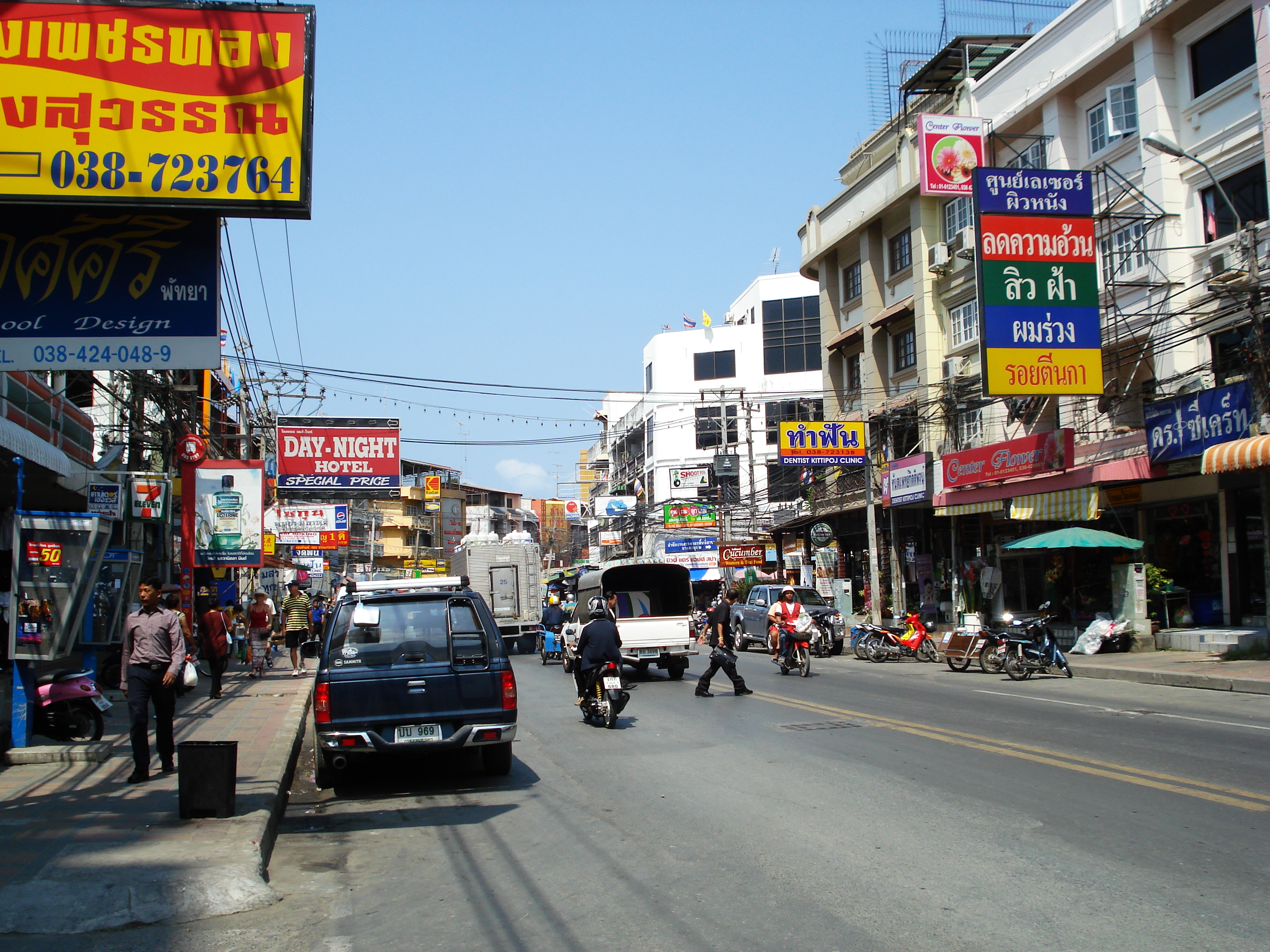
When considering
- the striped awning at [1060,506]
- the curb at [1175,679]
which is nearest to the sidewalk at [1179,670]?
the curb at [1175,679]

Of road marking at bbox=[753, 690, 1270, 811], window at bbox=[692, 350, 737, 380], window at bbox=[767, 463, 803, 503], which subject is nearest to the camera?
road marking at bbox=[753, 690, 1270, 811]

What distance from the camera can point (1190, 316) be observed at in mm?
22547

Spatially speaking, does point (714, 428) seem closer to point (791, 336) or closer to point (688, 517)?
point (791, 336)

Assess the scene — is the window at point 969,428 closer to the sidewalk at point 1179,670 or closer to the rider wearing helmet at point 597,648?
the sidewalk at point 1179,670

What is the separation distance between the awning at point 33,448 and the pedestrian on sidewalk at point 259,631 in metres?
6.64

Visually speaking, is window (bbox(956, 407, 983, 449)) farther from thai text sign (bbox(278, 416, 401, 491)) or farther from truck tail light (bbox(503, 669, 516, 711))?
truck tail light (bbox(503, 669, 516, 711))

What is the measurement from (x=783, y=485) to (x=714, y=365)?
16713 mm

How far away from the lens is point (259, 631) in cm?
2314

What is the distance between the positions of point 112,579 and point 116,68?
1072 cm

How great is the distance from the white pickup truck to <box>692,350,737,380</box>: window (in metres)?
42.7

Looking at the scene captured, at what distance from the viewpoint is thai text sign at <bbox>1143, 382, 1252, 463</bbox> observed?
1947cm

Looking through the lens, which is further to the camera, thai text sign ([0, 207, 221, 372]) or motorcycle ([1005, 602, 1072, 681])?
motorcycle ([1005, 602, 1072, 681])

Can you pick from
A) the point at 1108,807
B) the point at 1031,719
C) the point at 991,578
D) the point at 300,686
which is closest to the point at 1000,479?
the point at 991,578

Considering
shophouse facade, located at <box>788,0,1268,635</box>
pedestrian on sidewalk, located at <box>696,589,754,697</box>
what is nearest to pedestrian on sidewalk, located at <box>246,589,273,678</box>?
pedestrian on sidewalk, located at <box>696,589,754,697</box>
